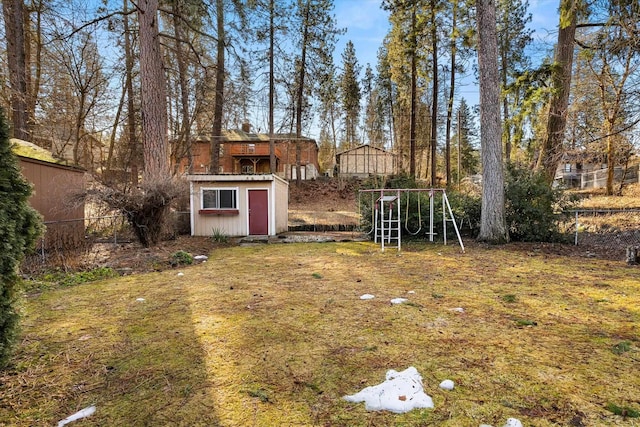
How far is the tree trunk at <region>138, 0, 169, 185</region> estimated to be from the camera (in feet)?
28.7

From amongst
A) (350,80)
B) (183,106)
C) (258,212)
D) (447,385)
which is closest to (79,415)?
(447,385)

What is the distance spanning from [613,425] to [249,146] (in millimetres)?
28961

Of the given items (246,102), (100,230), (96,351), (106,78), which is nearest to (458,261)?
(96,351)

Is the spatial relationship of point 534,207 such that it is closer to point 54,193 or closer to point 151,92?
point 151,92

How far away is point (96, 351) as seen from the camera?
2.62 m

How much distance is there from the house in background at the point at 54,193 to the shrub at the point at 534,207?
1029 centimetres

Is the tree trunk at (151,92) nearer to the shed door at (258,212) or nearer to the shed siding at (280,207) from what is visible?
the shed door at (258,212)

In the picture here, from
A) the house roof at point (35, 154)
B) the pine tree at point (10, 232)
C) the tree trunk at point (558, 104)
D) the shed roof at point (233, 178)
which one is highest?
the tree trunk at point (558, 104)

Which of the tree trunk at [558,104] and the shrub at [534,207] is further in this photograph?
the tree trunk at [558,104]

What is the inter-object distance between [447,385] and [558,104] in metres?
9.84

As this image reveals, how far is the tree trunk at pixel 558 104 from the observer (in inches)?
343

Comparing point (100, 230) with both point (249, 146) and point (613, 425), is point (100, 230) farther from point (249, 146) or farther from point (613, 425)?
point (249, 146)

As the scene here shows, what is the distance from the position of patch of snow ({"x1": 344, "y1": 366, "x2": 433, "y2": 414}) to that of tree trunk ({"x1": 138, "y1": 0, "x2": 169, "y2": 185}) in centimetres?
828

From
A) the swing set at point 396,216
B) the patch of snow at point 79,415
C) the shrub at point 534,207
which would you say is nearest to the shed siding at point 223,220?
the swing set at point 396,216
